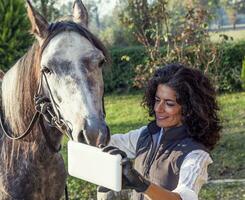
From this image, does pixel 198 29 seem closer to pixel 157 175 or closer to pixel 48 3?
pixel 157 175

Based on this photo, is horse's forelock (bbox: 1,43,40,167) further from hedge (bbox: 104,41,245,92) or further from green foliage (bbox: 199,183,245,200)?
hedge (bbox: 104,41,245,92)

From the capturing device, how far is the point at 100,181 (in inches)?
67.8

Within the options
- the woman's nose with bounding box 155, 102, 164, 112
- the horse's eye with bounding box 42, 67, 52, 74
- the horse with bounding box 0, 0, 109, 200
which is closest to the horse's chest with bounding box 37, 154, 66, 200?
the horse with bounding box 0, 0, 109, 200

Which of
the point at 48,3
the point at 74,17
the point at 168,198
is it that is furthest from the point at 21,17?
the point at 168,198

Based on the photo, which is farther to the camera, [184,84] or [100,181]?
[184,84]

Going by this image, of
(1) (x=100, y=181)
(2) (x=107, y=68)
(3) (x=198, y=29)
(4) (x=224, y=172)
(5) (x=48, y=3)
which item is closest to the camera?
(1) (x=100, y=181)

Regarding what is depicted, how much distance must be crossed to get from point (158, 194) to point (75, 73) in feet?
1.89

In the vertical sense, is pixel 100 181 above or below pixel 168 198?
above

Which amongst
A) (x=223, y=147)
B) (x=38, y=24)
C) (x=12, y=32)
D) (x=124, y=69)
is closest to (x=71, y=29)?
(x=38, y=24)

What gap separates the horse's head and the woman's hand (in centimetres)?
21

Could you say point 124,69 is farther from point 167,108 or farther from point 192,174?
point 192,174

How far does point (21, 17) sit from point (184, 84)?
881 centimetres

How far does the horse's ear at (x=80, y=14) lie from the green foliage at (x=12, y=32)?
320 inches

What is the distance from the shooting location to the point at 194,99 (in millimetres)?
2111
